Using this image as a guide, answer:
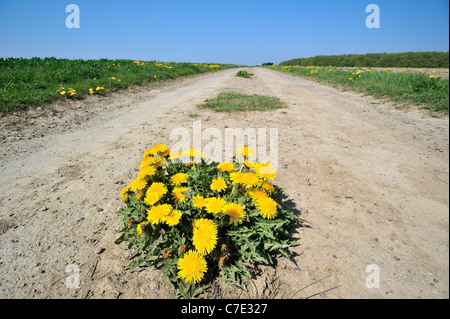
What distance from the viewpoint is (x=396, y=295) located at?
1.62 metres

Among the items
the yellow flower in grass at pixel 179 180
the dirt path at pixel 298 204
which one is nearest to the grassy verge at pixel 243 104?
the dirt path at pixel 298 204

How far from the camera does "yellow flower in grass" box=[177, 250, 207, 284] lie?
1.79 metres

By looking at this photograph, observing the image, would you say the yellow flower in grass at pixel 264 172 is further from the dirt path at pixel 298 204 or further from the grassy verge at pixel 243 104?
the grassy verge at pixel 243 104

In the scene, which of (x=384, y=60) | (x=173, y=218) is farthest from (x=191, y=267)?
(x=384, y=60)

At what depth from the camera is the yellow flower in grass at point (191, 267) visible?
179 centimetres

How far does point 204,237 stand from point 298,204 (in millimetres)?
1578

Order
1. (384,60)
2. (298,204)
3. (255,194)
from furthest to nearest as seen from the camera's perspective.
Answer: (384,60) → (298,204) → (255,194)

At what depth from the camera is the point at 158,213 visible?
1997 millimetres
